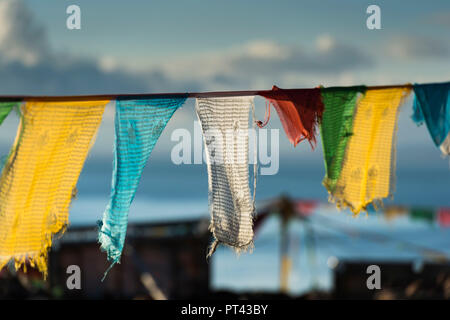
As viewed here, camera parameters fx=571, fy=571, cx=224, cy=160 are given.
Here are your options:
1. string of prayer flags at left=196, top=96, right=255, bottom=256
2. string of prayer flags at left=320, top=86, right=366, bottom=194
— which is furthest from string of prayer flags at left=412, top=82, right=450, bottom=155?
string of prayer flags at left=196, top=96, right=255, bottom=256

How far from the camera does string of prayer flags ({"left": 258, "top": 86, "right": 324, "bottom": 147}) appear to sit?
15.1ft

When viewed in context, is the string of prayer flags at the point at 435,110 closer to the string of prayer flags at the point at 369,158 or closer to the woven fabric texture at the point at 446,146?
the woven fabric texture at the point at 446,146

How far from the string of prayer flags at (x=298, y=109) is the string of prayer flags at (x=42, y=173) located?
A: 4.68 feet

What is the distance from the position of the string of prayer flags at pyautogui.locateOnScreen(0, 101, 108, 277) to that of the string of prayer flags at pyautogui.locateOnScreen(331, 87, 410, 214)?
213cm

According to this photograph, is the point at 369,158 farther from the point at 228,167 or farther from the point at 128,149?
the point at 128,149

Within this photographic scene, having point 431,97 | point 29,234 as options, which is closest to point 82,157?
point 29,234

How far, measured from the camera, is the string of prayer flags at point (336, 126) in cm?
470

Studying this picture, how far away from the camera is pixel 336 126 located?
4812mm

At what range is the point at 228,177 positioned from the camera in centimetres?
476

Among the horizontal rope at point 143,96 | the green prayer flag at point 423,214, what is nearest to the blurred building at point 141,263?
the green prayer flag at point 423,214

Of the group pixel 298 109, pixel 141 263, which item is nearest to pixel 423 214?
pixel 141 263

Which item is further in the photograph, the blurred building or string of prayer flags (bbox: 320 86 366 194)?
the blurred building

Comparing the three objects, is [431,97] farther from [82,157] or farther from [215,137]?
[82,157]

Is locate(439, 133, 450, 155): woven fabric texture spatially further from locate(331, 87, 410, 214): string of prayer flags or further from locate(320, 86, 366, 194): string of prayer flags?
locate(320, 86, 366, 194): string of prayer flags
